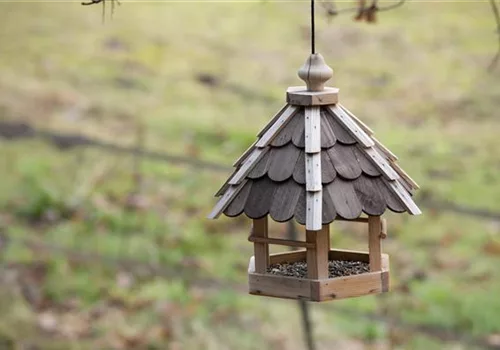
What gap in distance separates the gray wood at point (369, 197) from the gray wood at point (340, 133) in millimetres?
78

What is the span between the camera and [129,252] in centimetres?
457

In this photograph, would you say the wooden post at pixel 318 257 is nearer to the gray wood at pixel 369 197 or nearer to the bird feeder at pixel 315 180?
the bird feeder at pixel 315 180

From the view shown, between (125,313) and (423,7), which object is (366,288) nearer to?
(125,313)

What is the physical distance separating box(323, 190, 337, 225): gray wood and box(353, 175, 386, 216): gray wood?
7 centimetres

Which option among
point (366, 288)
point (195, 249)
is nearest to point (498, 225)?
point (195, 249)

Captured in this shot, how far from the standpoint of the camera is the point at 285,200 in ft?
5.11

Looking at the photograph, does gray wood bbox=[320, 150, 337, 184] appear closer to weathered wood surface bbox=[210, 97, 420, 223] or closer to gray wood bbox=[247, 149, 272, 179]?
weathered wood surface bbox=[210, 97, 420, 223]

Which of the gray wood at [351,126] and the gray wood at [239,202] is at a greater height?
the gray wood at [351,126]

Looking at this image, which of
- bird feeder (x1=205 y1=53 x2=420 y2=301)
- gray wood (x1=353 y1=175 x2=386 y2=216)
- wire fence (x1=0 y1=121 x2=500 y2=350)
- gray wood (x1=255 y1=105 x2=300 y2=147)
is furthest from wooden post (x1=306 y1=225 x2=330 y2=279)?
wire fence (x1=0 y1=121 x2=500 y2=350)

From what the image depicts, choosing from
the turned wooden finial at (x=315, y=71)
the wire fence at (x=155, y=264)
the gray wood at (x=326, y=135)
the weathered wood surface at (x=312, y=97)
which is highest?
the turned wooden finial at (x=315, y=71)

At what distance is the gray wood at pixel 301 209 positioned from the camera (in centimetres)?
152

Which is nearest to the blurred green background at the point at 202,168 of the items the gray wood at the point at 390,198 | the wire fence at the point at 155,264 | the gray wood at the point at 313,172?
the wire fence at the point at 155,264

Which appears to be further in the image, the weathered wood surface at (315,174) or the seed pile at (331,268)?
the seed pile at (331,268)

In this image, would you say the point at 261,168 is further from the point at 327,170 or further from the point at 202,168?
the point at 202,168
